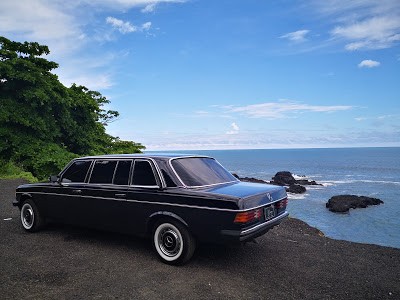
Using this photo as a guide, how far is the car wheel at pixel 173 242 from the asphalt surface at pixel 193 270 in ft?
0.56

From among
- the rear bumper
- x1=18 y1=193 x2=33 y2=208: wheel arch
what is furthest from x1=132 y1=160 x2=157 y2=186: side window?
x1=18 y1=193 x2=33 y2=208: wheel arch

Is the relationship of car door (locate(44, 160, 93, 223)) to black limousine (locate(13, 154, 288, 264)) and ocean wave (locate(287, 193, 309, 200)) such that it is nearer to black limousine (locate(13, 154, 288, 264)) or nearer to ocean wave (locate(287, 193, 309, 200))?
black limousine (locate(13, 154, 288, 264))

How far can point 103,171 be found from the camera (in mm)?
6379

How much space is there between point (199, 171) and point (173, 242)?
1.32 meters

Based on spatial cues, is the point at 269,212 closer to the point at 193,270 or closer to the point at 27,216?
the point at 193,270

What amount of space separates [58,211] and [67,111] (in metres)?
17.7

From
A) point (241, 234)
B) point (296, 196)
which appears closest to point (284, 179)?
point (296, 196)

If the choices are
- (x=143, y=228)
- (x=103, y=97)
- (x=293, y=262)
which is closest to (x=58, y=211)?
(x=143, y=228)

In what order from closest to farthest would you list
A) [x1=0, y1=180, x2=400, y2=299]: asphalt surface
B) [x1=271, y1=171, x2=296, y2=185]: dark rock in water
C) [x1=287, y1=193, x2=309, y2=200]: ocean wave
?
[x1=0, y1=180, x2=400, y2=299]: asphalt surface → [x1=287, y1=193, x2=309, y2=200]: ocean wave → [x1=271, y1=171, x2=296, y2=185]: dark rock in water

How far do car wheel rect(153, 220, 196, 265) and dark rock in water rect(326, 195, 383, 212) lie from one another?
2983 centimetres

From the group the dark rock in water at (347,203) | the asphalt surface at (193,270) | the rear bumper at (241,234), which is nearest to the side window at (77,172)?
the asphalt surface at (193,270)

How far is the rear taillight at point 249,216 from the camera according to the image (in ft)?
15.3

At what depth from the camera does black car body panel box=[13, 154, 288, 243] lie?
15.8 ft

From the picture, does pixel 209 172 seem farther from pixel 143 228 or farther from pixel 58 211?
pixel 58 211
